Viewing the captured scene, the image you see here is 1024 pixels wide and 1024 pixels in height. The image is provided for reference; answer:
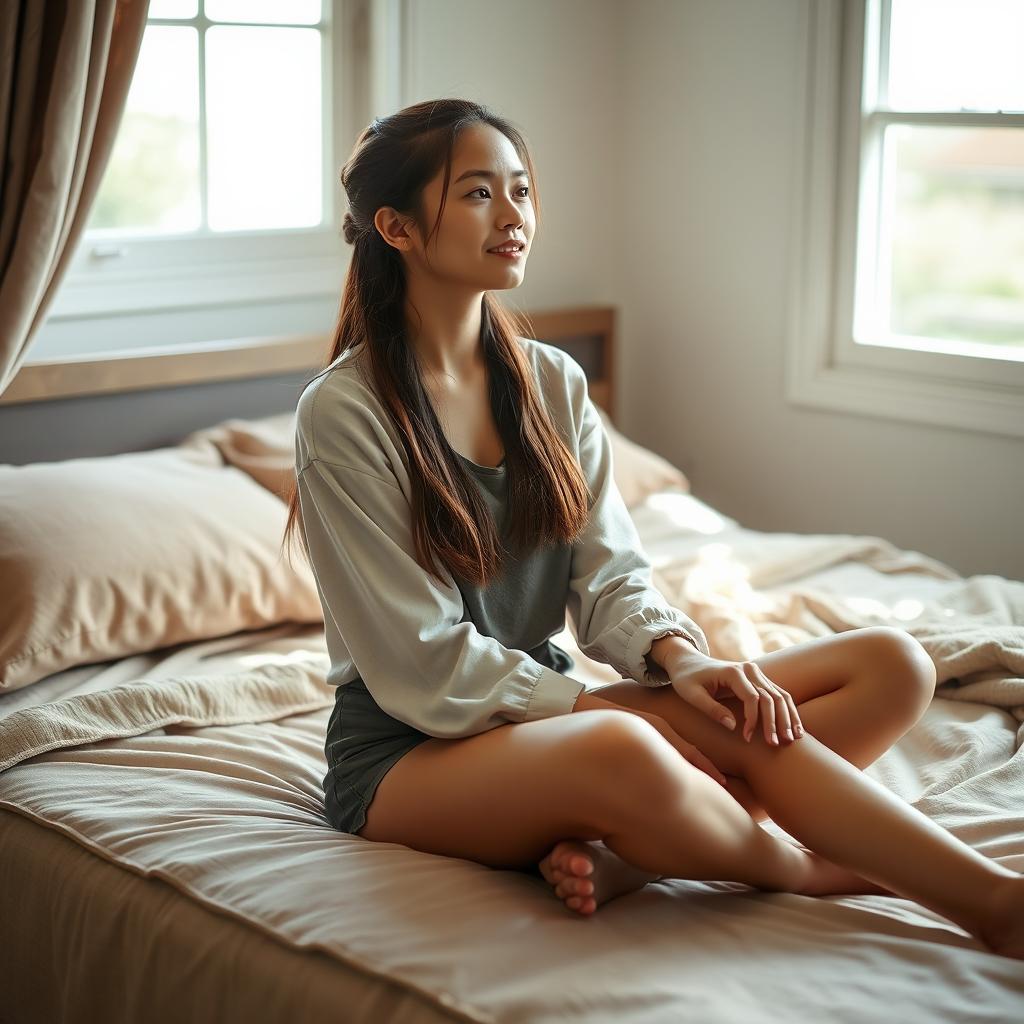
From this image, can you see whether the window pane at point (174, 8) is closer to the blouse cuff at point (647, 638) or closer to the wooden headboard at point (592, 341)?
the wooden headboard at point (592, 341)

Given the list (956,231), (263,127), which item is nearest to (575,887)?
(263,127)

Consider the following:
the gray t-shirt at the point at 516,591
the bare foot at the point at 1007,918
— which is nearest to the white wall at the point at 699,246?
the gray t-shirt at the point at 516,591

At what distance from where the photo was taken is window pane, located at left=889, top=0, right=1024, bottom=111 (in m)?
2.86

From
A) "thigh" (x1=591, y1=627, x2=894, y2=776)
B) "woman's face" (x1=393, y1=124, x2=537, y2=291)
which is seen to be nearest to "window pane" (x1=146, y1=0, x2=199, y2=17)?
"woman's face" (x1=393, y1=124, x2=537, y2=291)

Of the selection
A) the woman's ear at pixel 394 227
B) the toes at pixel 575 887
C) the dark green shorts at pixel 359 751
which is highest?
the woman's ear at pixel 394 227

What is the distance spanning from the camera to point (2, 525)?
2.08m

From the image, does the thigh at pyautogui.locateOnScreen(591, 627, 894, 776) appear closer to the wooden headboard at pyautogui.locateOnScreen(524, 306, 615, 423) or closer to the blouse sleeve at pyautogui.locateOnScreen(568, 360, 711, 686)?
the blouse sleeve at pyautogui.locateOnScreen(568, 360, 711, 686)

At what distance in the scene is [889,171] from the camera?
3072 millimetres

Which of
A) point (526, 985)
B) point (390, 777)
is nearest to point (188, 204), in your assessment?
point (390, 777)

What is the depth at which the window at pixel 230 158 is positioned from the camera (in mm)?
2697

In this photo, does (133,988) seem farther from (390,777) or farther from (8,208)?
(8,208)

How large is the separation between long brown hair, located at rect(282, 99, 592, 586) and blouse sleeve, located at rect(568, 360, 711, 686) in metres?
0.05

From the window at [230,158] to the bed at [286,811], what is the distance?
388 millimetres

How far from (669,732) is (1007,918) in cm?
41
